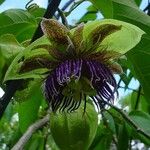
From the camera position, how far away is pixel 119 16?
907mm

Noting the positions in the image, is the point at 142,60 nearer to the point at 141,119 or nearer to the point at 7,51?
the point at 7,51

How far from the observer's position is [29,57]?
2.90ft

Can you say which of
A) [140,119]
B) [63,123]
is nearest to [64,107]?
[63,123]

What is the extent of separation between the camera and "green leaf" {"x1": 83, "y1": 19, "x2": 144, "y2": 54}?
2.72 ft

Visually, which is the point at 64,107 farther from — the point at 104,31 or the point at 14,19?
the point at 14,19

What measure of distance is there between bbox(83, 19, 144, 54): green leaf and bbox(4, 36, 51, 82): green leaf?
7cm

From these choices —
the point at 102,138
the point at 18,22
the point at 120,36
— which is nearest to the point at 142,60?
the point at 120,36

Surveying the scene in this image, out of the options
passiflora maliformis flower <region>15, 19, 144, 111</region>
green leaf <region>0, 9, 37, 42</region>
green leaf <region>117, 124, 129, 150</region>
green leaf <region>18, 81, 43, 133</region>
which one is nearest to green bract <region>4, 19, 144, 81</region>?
passiflora maliformis flower <region>15, 19, 144, 111</region>

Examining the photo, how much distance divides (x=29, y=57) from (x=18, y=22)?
195 mm

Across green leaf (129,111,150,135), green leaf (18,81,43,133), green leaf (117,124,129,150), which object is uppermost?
green leaf (18,81,43,133)

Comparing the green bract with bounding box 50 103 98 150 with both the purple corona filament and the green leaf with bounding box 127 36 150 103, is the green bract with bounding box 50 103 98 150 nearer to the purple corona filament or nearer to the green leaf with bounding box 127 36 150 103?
the purple corona filament

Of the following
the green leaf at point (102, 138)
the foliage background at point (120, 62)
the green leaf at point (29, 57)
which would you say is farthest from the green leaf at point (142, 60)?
Answer: the green leaf at point (102, 138)

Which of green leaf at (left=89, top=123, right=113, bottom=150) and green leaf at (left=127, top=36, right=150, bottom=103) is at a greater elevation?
green leaf at (left=127, top=36, right=150, bottom=103)

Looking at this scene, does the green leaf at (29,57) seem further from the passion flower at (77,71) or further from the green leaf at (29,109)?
the green leaf at (29,109)
